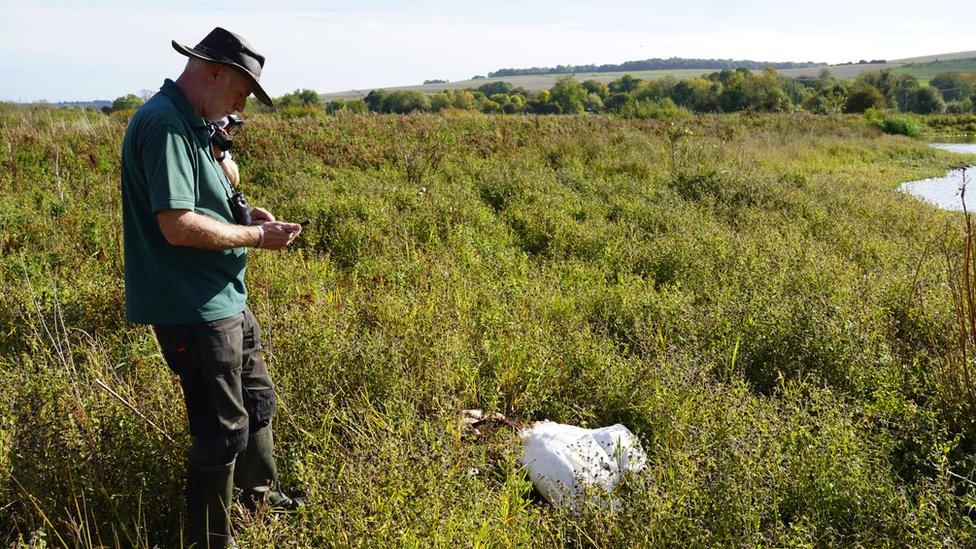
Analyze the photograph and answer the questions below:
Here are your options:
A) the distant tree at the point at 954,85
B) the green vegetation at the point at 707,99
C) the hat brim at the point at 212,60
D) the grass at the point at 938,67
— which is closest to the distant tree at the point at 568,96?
the green vegetation at the point at 707,99

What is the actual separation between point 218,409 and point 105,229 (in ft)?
15.9

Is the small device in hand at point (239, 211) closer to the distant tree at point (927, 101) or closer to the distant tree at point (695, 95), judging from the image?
the distant tree at point (695, 95)

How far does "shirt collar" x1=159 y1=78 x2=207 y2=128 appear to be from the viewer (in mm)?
2332

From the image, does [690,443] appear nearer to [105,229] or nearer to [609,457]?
[609,457]

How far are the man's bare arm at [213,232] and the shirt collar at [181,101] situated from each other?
385 millimetres

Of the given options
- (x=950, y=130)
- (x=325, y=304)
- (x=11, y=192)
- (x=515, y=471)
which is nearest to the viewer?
(x=515, y=471)

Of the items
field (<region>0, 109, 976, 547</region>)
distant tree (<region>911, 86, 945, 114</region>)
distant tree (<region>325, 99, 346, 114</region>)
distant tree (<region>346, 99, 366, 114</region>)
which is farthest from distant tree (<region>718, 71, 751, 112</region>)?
field (<region>0, 109, 976, 547</region>)

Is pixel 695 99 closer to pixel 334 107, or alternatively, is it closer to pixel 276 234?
pixel 334 107

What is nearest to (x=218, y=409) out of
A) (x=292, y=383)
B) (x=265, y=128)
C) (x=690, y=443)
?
(x=292, y=383)

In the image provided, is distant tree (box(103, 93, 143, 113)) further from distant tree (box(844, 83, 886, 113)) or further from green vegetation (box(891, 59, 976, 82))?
green vegetation (box(891, 59, 976, 82))

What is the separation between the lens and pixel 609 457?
3.12 meters

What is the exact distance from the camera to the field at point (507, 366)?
2480 millimetres

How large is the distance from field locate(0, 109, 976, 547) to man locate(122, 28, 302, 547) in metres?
0.30

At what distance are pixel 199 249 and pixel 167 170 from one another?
1.12ft
